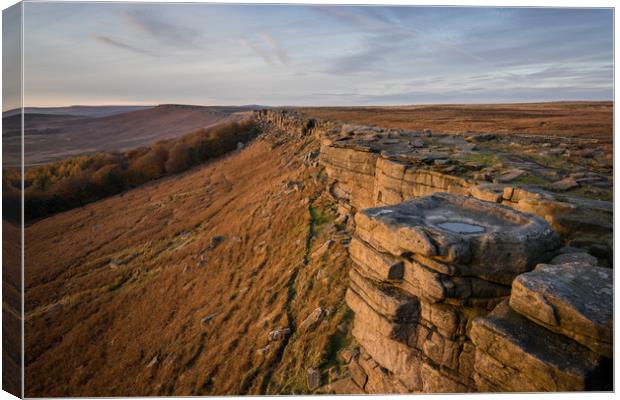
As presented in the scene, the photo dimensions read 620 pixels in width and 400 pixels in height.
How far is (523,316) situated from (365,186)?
10.2 m

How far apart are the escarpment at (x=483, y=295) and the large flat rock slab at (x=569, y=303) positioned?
1 cm

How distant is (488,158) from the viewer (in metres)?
13.7

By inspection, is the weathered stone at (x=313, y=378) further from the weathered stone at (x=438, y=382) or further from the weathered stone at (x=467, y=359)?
the weathered stone at (x=467, y=359)

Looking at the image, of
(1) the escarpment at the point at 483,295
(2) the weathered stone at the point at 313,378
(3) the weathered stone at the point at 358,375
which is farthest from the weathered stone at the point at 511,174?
(2) the weathered stone at the point at 313,378

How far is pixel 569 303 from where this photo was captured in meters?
5.01

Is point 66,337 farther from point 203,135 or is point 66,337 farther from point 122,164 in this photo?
point 203,135

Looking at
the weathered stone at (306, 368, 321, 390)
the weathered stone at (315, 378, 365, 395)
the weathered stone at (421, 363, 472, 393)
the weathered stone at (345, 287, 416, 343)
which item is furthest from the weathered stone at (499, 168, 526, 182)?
the weathered stone at (306, 368, 321, 390)

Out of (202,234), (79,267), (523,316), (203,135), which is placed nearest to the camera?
(523,316)

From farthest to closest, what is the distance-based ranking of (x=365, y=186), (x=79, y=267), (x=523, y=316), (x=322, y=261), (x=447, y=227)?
(x=79, y=267) < (x=365, y=186) < (x=322, y=261) < (x=447, y=227) < (x=523, y=316)

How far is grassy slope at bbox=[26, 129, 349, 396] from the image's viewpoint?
1072 cm

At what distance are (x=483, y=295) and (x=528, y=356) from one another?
130 cm

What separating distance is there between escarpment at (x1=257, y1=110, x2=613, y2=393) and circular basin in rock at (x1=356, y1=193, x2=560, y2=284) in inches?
0.7

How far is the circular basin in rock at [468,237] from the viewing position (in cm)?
601

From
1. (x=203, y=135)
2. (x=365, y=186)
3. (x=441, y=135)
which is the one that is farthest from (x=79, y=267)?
(x=203, y=135)
